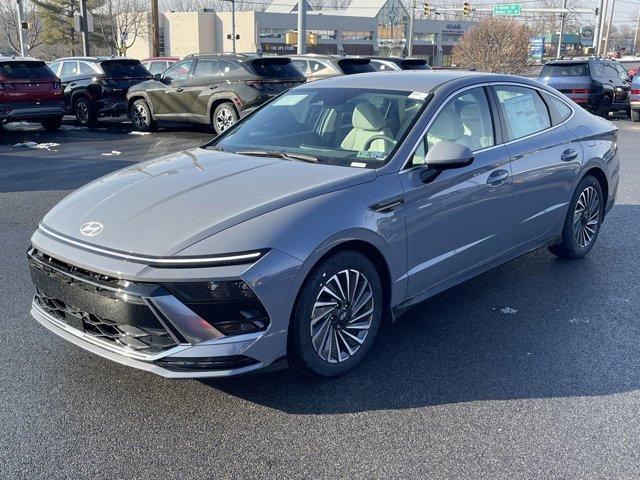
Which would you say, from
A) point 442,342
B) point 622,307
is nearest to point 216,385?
point 442,342

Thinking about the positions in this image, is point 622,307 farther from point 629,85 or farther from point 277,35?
point 277,35

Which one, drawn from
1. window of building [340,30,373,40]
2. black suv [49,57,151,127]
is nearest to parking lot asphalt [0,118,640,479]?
black suv [49,57,151,127]

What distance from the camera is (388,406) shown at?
3.61 m

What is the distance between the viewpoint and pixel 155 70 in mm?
21438

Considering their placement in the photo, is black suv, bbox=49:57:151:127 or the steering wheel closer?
the steering wheel

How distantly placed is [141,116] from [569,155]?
12.9m

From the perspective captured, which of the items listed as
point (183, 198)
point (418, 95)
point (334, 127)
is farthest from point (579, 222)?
point (183, 198)

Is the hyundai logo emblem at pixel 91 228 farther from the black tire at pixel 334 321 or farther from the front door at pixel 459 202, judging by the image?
the front door at pixel 459 202

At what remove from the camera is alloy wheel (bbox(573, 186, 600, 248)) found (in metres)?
5.97

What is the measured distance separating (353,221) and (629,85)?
778 inches

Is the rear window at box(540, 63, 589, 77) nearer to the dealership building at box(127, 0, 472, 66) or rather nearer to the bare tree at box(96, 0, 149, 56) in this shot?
the dealership building at box(127, 0, 472, 66)

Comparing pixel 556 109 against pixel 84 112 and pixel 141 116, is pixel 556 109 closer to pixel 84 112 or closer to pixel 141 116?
pixel 141 116

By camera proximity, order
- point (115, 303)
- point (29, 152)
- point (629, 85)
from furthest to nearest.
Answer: point (629, 85)
point (29, 152)
point (115, 303)

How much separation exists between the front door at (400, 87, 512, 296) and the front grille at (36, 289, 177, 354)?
1.62 meters
